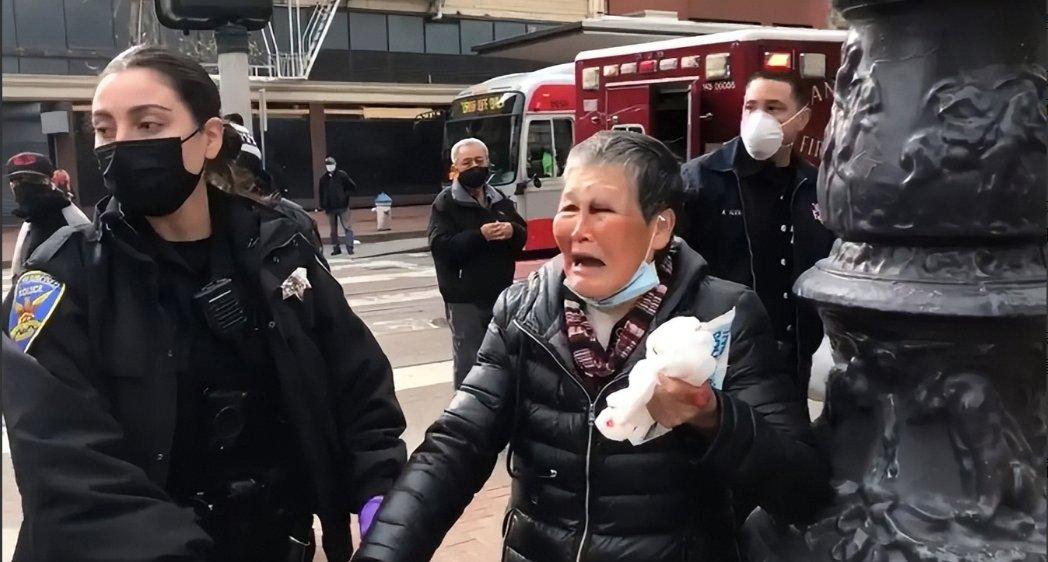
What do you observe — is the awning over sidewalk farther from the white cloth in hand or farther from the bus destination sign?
the white cloth in hand

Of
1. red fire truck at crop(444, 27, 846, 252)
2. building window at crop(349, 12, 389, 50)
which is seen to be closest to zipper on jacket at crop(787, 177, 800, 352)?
red fire truck at crop(444, 27, 846, 252)

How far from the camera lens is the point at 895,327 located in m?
1.49

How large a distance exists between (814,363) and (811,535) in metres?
1.84

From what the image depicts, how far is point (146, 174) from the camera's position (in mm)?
2182

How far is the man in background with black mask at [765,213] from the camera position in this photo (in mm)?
3592

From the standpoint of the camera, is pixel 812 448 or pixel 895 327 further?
pixel 812 448

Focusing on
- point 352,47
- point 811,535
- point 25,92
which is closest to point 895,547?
point 811,535

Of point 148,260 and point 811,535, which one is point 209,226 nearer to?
point 148,260

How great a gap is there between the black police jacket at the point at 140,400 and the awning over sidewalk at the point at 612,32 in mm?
10732

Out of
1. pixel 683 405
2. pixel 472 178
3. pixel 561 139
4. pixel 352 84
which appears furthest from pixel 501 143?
pixel 352 84

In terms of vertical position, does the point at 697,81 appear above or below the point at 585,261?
above

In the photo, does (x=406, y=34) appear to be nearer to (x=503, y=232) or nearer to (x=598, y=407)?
(x=503, y=232)

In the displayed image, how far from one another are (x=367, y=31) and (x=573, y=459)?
25554mm

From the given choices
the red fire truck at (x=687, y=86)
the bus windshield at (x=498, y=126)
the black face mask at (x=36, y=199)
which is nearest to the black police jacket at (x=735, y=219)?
the red fire truck at (x=687, y=86)
